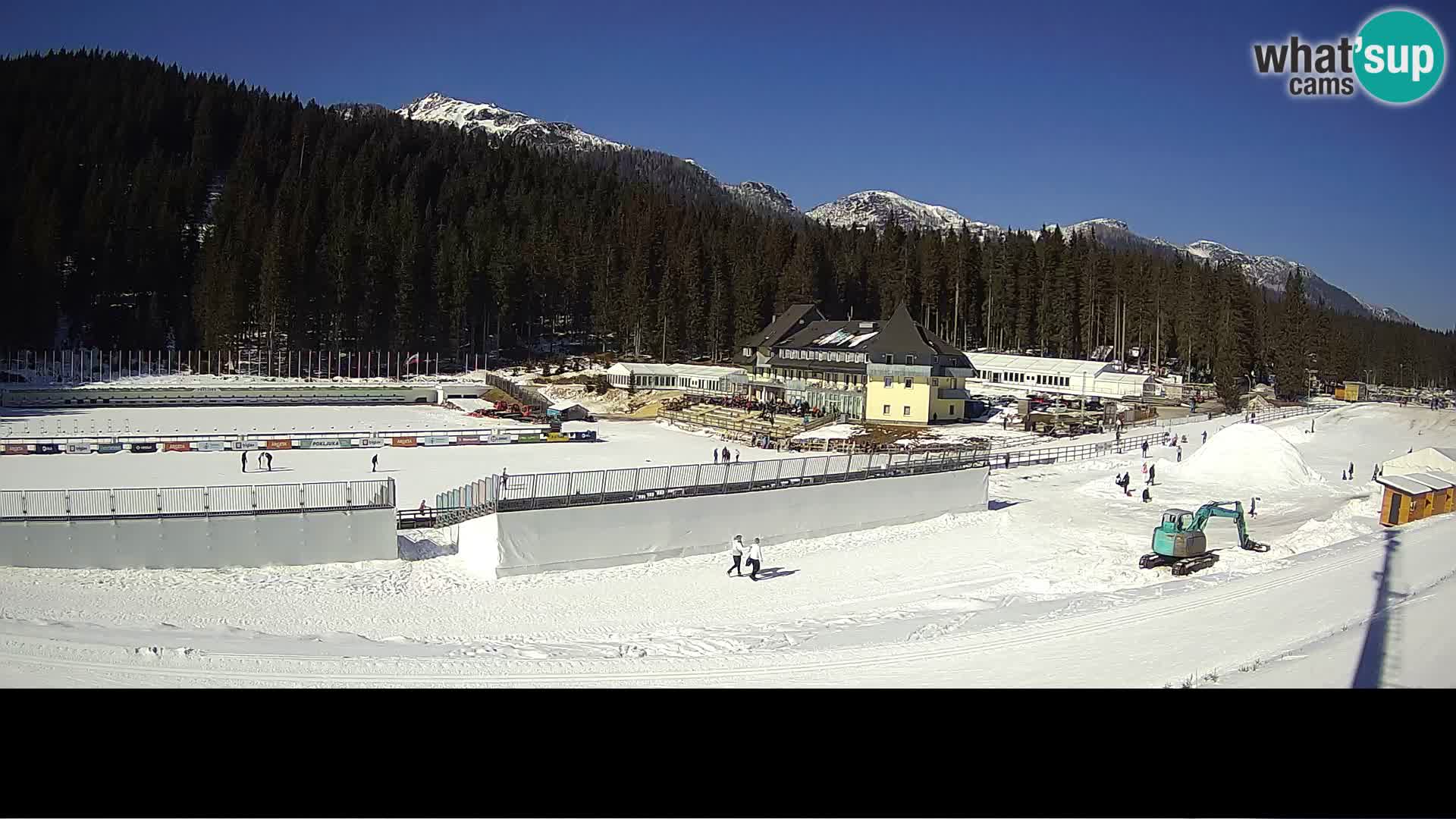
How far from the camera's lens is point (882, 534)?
23422 millimetres

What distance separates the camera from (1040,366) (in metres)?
61.2

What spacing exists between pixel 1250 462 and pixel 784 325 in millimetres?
34848

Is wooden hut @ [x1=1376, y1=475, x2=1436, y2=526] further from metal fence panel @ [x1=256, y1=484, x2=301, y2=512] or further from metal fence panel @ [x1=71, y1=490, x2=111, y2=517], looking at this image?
metal fence panel @ [x1=71, y1=490, x2=111, y2=517]

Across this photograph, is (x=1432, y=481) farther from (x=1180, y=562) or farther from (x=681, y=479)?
(x=681, y=479)

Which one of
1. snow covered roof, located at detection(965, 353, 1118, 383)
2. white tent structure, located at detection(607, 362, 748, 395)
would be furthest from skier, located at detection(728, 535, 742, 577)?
snow covered roof, located at detection(965, 353, 1118, 383)

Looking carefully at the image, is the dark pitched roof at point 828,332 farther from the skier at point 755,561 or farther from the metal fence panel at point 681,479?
the skier at point 755,561

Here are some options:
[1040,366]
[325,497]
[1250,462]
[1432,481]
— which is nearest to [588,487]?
[325,497]

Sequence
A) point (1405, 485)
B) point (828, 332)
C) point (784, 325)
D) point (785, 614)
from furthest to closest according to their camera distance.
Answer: point (784, 325) → point (828, 332) → point (1405, 485) → point (785, 614)

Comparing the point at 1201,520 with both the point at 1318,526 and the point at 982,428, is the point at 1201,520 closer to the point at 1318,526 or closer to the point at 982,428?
the point at 1318,526

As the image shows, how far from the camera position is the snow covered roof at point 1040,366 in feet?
194

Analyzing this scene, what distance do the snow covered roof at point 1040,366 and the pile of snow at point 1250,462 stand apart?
1049 inches

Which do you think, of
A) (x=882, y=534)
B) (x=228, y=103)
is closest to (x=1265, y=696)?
(x=882, y=534)

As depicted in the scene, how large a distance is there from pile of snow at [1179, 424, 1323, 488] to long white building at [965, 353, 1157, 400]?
73.0ft

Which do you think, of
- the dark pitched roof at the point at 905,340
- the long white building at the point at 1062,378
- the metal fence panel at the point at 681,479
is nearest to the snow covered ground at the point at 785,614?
the metal fence panel at the point at 681,479
